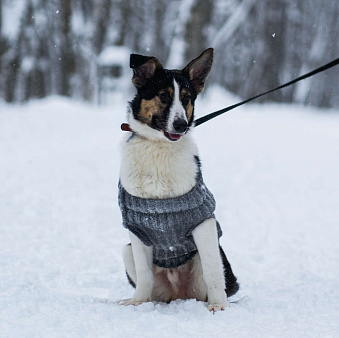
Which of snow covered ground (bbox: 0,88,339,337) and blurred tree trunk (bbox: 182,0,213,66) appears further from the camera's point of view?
blurred tree trunk (bbox: 182,0,213,66)

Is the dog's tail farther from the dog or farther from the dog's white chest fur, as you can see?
the dog's white chest fur

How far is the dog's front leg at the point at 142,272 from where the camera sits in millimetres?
3693

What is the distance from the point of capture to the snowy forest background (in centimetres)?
1812

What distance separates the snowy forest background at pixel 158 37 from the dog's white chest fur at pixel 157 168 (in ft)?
39.9

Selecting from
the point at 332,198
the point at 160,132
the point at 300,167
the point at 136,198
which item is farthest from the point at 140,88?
the point at 300,167

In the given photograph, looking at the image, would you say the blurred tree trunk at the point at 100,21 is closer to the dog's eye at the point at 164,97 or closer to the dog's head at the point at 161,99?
the dog's head at the point at 161,99

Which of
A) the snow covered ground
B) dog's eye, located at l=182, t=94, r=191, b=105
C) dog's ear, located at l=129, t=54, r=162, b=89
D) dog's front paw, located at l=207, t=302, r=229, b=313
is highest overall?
dog's ear, located at l=129, t=54, r=162, b=89

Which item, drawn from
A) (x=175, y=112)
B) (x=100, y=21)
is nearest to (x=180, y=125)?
(x=175, y=112)

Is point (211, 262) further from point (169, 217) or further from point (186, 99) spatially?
point (186, 99)

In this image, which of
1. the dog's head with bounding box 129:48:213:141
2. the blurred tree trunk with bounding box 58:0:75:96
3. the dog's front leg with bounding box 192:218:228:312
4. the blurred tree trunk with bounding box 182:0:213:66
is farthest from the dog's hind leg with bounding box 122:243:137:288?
the blurred tree trunk with bounding box 58:0:75:96

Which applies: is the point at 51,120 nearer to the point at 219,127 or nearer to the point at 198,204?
the point at 219,127

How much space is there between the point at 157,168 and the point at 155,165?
0.03 metres

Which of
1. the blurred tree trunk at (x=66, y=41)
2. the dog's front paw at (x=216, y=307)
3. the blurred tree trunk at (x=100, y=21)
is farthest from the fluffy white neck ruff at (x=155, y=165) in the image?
the blurred tree trunk at (x=100, y=21)

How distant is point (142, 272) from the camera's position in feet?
12.2
